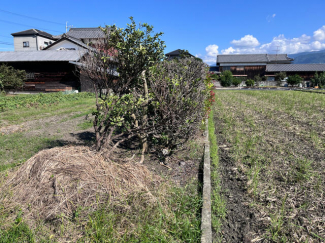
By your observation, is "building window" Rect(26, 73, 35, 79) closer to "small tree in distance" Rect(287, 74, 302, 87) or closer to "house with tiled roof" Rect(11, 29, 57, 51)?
"house with tiled roof" Rect(11, 29, 57, 51)

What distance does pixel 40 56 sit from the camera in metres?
22.0

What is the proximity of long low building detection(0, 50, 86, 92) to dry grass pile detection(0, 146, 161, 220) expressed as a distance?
19.2m

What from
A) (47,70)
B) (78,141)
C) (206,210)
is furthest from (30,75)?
(206,210)

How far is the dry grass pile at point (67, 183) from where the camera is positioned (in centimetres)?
279

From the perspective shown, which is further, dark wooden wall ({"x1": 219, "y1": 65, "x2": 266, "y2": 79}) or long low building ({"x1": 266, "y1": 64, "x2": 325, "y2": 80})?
dark wooden wall ({"x1": 219, "y1": 65, "x2": 266, "y2": 79})

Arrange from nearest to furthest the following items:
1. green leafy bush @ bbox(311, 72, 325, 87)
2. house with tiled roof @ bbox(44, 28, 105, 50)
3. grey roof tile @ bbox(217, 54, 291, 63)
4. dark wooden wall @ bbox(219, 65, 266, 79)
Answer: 1. house with tiled roof @ bbox(44, 28, 105, 50)
2. green leafy bush @ bbox(311, 72, 325, 87)
3. dark wooden wall @ bbox(219, 65, 266, 79)
4. grey roof tile @ bbox(217, 54, 291, 63)

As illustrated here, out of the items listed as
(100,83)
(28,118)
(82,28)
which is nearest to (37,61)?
(28,118)

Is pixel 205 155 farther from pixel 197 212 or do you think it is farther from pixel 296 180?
pixel 197 212

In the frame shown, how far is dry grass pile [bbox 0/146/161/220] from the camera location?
279cm

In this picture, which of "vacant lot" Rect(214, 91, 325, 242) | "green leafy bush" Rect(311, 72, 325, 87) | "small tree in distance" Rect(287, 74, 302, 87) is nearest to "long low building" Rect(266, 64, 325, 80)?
"small tree in distance" Rect(287, 74, 302, 87)

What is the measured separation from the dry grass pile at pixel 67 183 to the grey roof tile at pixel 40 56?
726 inches

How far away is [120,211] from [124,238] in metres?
0.42

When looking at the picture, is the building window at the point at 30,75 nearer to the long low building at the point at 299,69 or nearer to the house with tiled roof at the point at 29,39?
the house with tiled roof at the point at 29,39

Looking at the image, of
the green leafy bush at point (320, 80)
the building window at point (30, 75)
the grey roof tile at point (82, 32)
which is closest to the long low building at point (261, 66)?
the green leafy bush at point (320, 80)
